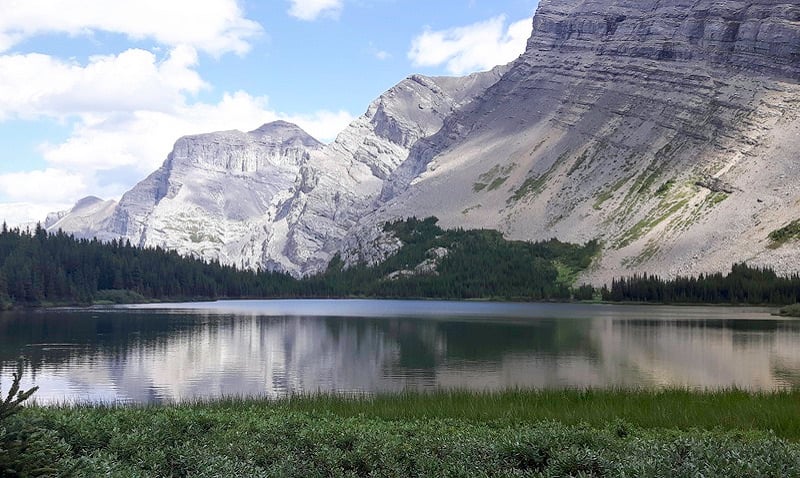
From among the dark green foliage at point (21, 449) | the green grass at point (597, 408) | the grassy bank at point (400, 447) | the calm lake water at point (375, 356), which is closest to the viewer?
the dark green foliage at point (21, 449)

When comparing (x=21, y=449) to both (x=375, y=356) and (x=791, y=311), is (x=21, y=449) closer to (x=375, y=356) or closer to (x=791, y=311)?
(x=375, y=356)

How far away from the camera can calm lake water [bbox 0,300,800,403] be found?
182 ft

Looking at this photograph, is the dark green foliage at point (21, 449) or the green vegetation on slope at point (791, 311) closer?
the dark green foliage at point (21, 449)

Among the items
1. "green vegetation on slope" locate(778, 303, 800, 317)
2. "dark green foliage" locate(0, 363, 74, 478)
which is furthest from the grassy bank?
"green vegetation on slope" locate(778, 303, 800, 317)

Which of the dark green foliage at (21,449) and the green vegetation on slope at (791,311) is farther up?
the dark green foliage at (21,449)

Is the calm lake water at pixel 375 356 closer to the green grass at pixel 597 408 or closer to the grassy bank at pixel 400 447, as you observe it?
the green grass at pixel 597 408

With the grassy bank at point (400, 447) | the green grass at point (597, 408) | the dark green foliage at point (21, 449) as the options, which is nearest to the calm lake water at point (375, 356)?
the green grass at point (597, 408)

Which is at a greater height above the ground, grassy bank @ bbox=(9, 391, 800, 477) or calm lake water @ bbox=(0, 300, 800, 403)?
grassy bank @ bbox=(9, 391, 800, 477)

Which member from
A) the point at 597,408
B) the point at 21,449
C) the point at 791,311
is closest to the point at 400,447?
the point at 21,449

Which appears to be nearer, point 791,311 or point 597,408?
point 597,408

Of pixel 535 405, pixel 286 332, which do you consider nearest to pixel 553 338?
pixel 286 332

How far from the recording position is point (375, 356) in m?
76.8

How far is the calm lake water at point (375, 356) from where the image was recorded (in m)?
55.4

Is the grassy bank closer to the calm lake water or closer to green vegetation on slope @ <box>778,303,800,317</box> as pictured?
the calm lake water
